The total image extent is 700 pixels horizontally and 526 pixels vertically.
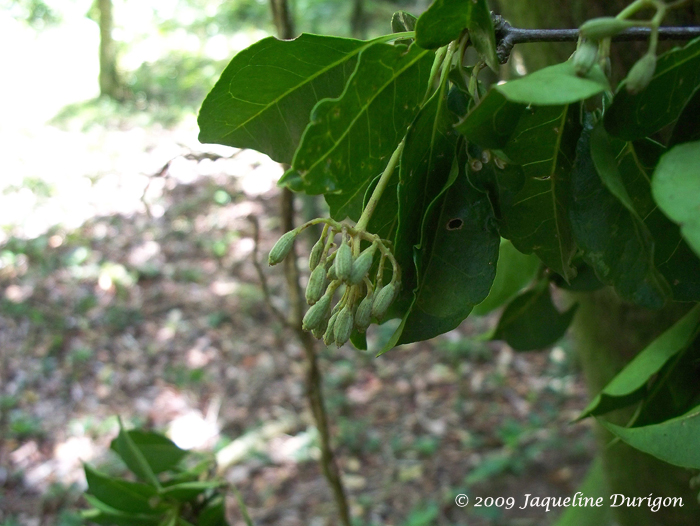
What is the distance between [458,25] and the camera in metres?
0.66

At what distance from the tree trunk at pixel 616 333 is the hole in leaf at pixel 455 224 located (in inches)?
27.4

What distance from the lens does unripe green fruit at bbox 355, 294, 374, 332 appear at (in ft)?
2.23

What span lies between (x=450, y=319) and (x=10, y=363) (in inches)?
170

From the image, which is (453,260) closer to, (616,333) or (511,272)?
(511,272)

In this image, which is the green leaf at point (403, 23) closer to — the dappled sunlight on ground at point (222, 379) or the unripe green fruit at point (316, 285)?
the unripe green fruit at point (316, 285)

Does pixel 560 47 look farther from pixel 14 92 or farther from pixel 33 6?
pixel 33 6

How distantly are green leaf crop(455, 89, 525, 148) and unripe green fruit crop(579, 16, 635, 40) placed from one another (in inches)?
3.5

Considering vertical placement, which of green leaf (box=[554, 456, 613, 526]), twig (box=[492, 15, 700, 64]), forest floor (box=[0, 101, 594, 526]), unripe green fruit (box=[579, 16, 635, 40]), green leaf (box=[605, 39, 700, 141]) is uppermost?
unripe green fruit (box=[579, 16, 635, 40])

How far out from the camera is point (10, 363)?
421 cm

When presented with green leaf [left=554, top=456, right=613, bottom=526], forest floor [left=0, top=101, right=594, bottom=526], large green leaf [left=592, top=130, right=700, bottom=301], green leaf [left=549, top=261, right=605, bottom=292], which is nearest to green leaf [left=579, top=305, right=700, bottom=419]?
green leaf [left=549, top=261, right=605, bottom=292]

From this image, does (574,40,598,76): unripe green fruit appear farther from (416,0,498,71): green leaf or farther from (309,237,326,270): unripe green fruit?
(309,237,326,270): unripe green fruit

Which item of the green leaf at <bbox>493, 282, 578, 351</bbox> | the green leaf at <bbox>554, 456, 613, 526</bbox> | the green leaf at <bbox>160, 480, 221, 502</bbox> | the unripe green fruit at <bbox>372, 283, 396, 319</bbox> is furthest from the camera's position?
the green leaf at <bbox>554, 456, 613, 526</bbox>

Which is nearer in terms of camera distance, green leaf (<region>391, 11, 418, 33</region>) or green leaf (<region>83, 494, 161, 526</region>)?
green leaf (<region>391, 11, 418, 33</region>)

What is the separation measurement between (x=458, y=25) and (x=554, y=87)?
188mm
